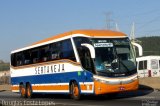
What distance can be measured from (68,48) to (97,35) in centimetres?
219

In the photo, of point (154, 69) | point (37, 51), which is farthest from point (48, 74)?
point (154, 69)

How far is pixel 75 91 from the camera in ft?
78.6

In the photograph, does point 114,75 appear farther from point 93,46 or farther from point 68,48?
point 68,48

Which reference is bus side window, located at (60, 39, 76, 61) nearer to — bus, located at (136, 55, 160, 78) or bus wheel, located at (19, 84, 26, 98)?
bus wheel, located at (19, 84, 26, 98)

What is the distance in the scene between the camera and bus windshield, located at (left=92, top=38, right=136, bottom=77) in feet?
71.2

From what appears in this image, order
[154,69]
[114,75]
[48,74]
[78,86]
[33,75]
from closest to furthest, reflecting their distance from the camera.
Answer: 1. [114,75]
2. [78,86]
3. [48,74]
4. [33,75]
5. [154,69]

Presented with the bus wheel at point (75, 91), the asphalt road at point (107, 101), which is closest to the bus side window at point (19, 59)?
the asphalt road at point (107, 101)

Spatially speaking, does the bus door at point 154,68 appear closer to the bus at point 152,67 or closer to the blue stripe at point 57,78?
the bus at point 152,67

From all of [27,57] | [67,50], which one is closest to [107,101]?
[67,50]

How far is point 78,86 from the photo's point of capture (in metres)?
23.5

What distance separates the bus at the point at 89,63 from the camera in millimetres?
21703

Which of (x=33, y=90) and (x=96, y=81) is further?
(x=33, y=90)

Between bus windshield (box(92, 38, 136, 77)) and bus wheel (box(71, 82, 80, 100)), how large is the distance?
8.31 feet

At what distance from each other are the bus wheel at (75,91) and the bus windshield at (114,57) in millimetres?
2533
